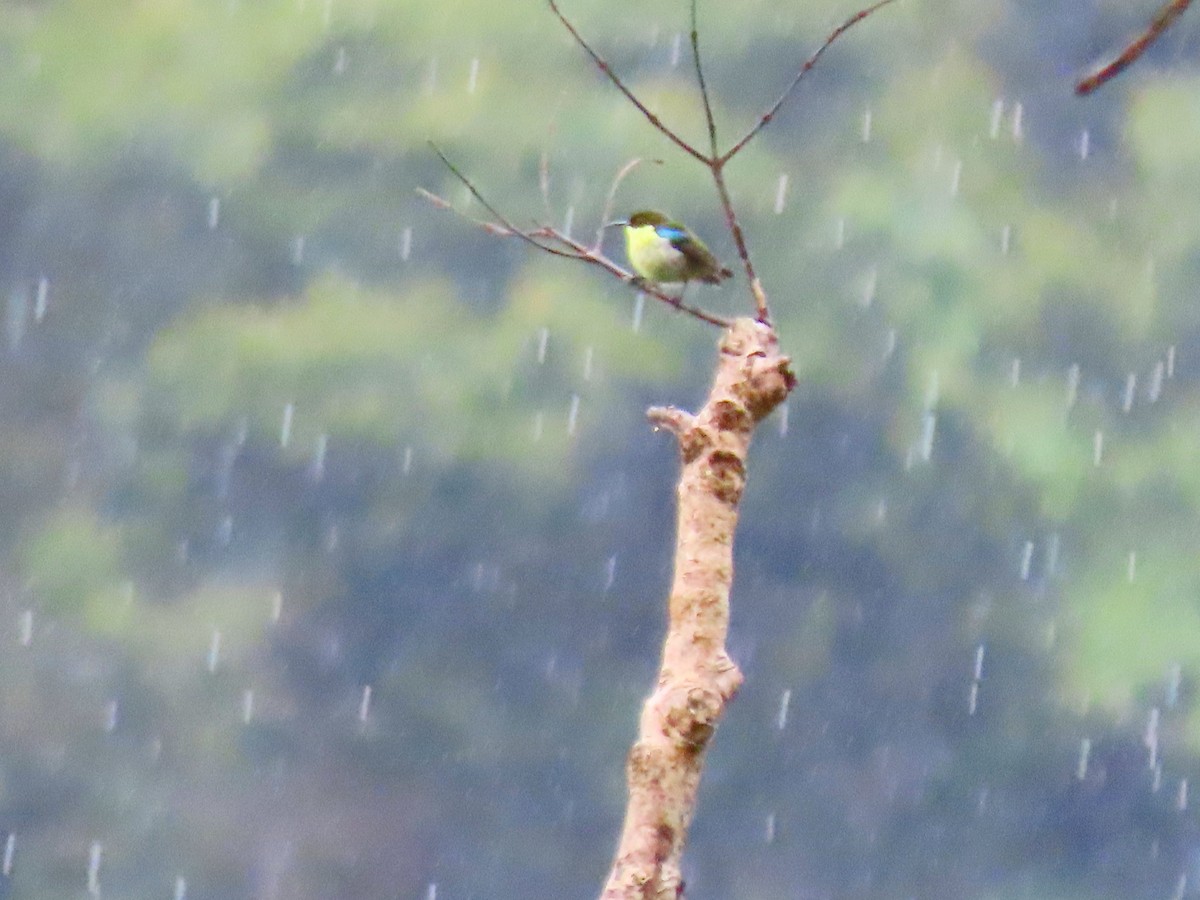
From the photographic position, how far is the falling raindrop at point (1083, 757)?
576 centimetres

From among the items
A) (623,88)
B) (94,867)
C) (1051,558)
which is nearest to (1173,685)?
(1051,558)

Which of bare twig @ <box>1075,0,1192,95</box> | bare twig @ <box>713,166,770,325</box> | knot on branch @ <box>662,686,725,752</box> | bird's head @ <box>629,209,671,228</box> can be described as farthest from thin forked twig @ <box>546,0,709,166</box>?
bird's head @ <box>629,209,671,228</box>

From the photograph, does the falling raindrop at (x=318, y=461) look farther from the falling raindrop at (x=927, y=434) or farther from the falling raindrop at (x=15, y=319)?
the falling raindrop at (x=927, y=434)

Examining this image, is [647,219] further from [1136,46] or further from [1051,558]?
[1051,558]

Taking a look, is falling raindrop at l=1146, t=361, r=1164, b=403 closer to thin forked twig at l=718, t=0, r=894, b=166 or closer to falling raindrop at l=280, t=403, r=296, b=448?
falling raindrop at l=280, t=403, r=296, b=448

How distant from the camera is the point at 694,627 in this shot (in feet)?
4.80

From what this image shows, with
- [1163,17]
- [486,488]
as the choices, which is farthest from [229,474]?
[1163,17]

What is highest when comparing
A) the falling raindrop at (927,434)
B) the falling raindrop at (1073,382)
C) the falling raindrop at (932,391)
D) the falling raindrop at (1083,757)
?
the falling raindrop at (1073,382)

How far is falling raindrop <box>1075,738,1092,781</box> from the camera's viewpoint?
576 centimetres

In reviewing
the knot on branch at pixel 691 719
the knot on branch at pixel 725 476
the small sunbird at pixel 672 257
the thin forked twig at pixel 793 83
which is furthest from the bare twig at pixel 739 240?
the small sunbird at pixel 672 257

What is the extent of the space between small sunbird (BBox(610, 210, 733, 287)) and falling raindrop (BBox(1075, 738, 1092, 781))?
3965mm

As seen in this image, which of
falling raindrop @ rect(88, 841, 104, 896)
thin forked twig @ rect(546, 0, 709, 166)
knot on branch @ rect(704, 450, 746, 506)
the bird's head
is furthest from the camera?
falling raindrop @ rect(88, 841, 104, 896)

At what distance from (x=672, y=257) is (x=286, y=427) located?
4.12 m

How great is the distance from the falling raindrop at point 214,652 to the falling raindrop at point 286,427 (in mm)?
785
